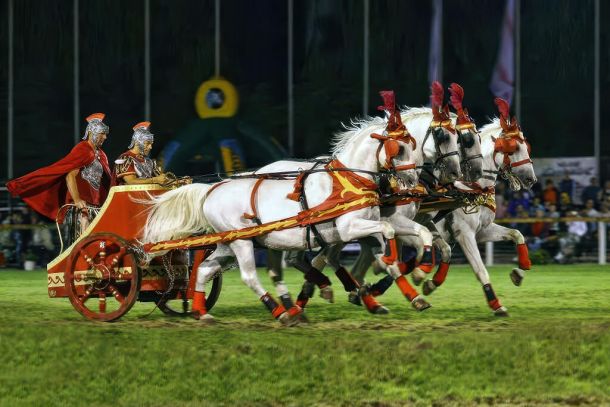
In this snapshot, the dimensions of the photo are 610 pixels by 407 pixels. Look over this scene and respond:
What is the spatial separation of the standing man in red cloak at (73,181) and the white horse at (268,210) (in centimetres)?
65

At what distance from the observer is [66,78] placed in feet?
84.3

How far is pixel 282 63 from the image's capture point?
2452 cm

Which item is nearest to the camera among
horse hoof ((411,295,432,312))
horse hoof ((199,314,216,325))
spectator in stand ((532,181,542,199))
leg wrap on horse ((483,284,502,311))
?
horse hoof ((411,295,432,312))

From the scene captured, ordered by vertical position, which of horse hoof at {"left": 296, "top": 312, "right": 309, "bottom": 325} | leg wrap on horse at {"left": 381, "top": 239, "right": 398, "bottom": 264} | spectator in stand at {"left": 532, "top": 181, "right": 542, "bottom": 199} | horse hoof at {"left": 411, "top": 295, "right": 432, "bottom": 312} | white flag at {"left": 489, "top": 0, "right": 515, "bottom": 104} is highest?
white flag at {"left": 489, "top": 0, "right": 515, "bottom": 104}

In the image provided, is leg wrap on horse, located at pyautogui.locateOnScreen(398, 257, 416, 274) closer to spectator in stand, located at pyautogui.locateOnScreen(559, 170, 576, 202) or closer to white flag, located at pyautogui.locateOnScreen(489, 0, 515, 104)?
spectator in stand, located at pyautogui.locateOnScreen(559, 170, 576, 202)

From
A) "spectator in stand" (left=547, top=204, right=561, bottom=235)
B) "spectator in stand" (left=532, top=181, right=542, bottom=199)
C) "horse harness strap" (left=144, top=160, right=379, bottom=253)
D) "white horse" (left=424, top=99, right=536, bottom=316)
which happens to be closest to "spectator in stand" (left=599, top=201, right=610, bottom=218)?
"spectator in stand" (left=547, top=204, right=561, bottom=235)

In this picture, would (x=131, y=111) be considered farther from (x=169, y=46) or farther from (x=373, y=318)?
(x=373, y=318)

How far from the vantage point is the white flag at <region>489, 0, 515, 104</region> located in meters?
23.8

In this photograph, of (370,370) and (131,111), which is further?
(131,111)

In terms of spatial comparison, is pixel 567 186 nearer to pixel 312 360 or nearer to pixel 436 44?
pixel 436 44

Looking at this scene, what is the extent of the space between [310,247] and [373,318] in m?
0.94

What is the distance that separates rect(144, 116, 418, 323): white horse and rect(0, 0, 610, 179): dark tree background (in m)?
12.6

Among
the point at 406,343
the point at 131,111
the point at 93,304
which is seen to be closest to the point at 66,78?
the point at 131,111

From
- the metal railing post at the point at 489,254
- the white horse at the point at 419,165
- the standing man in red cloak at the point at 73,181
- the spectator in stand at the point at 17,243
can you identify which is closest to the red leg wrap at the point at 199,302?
the white horse at the point at 419,165
